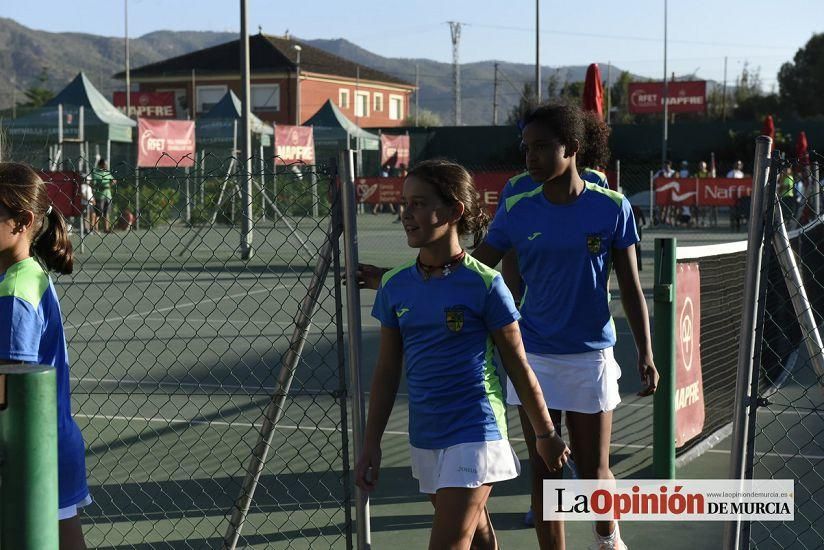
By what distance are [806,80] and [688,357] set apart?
231 feet

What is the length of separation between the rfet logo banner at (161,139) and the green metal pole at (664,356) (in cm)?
1864

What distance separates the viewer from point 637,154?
50312 millimetres

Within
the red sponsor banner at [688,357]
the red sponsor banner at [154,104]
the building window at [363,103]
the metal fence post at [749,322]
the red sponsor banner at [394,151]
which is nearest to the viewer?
the metal fence post at [749,322]

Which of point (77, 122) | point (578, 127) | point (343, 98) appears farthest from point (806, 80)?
point (578, 127)

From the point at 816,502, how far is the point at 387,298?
3.26m

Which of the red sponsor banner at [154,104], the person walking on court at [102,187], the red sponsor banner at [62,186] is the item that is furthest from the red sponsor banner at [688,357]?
the red sponsor banner at [154,104]

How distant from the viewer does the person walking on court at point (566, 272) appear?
4.60m

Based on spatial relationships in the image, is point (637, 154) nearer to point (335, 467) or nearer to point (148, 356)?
point (148, 356)

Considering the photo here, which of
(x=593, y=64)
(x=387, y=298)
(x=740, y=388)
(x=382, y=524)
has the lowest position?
(x=382, y=524)

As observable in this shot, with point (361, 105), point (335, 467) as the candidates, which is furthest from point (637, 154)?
point (335, 467)

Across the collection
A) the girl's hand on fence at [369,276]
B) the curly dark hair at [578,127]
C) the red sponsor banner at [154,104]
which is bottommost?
the girl's hand on fence at [369,276]

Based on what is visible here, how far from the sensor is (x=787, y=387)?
356 inches

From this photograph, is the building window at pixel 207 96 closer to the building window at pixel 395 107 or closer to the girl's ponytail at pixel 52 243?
the building window at pixel 395 107

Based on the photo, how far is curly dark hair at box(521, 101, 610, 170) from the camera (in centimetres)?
461
